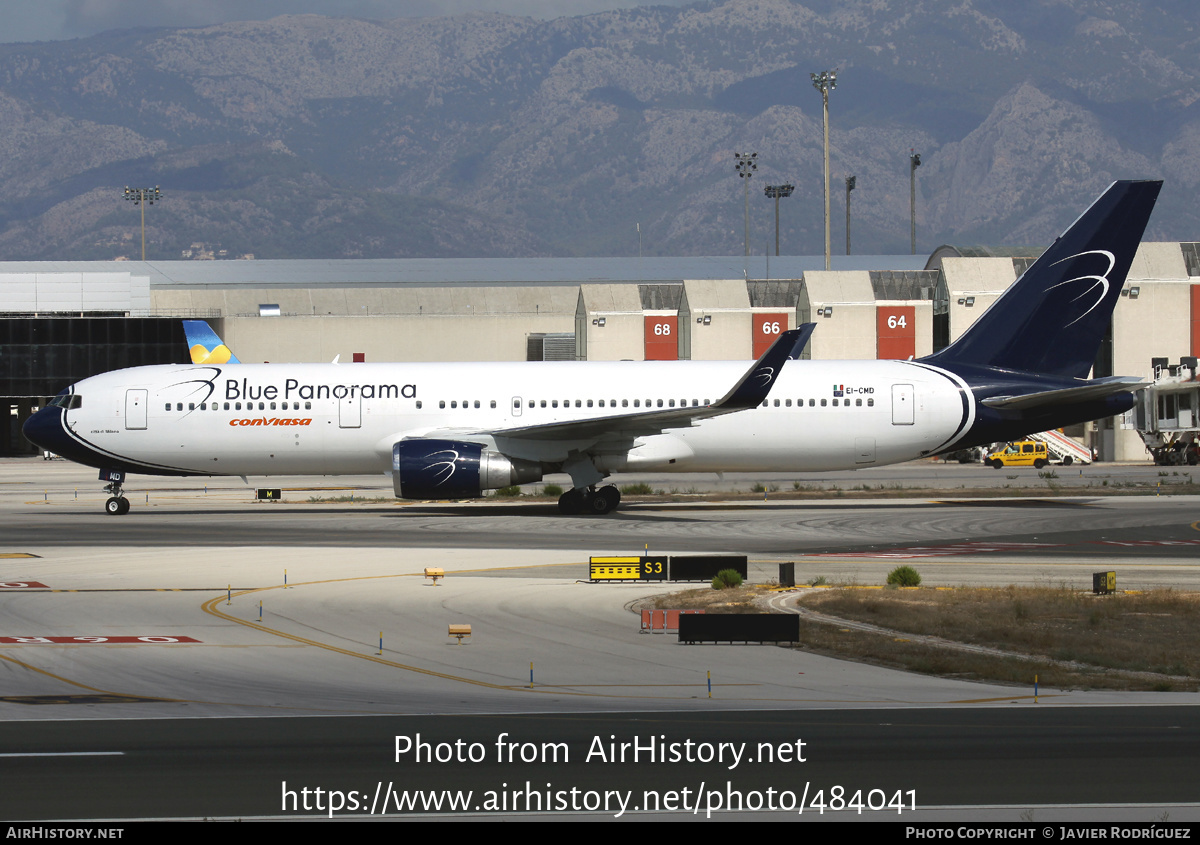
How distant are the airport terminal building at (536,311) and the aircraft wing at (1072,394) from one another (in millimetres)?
26190

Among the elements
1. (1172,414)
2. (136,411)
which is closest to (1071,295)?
(1172,414)

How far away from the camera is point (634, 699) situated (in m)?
14.4

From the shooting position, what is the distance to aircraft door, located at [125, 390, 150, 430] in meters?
37.2

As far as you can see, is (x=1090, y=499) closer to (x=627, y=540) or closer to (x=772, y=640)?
(x=627, y=540)

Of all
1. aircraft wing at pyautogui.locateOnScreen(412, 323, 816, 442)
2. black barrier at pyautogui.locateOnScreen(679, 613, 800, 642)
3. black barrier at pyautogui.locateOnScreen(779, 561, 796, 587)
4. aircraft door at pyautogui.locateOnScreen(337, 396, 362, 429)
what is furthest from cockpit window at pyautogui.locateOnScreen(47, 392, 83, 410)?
black barrier at pyautogui.locateOnScreen(679, 613, 800, 642)

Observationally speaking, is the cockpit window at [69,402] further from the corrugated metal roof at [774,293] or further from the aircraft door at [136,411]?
the corrugated metal roof at [774,293]

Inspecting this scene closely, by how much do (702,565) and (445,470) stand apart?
39.8 feet

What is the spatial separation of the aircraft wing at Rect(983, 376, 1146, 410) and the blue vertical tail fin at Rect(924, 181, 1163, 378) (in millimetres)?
1509

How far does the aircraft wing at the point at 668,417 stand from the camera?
3316 cm

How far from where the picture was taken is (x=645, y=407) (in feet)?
121

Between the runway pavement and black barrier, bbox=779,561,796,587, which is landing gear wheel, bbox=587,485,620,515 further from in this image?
black barrier, bbox=779,561,796,587

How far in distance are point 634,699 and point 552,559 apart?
498 inches

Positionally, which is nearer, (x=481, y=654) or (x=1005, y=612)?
(x=481, y=654)
